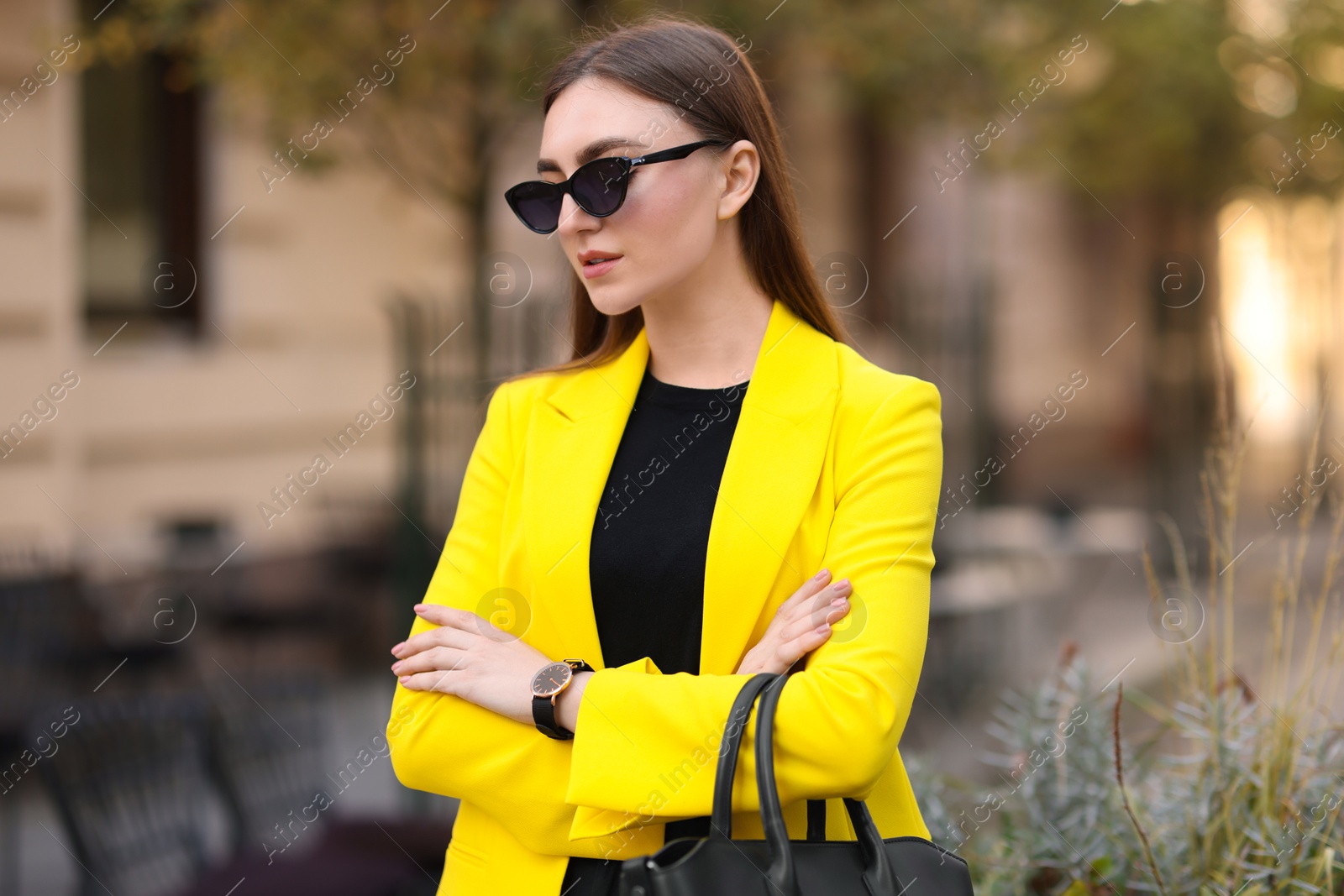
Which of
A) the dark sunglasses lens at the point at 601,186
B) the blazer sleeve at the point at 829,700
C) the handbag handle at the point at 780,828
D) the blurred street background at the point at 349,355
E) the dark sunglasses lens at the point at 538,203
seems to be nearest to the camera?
the handbag handle at the point at 780,828

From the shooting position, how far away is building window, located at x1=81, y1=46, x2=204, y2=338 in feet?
24.2

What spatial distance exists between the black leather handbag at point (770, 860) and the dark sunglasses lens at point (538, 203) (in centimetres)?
74

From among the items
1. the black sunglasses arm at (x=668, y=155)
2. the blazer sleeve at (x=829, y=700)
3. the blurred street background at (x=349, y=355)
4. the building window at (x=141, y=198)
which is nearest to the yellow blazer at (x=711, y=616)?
the blazer sleeve at (x=829, y=700)

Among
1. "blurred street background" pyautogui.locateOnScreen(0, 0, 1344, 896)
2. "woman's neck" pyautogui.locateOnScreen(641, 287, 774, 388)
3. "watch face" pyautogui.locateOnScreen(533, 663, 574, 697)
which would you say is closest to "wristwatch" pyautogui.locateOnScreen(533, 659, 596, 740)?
"watch face" pyautogui.locateOnScreen(533, 663, 574, 697)

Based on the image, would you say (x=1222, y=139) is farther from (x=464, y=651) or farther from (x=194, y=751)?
(x=464, y=651)

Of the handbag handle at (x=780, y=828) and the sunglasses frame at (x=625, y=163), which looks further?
the sunglasses frame at (x=625, y=163)

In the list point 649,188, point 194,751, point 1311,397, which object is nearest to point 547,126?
point 649,188

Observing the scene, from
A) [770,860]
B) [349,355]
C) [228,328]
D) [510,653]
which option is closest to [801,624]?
[770,860]

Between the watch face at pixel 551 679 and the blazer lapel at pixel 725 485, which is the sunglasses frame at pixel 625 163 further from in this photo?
the watch face at pixel 551 679

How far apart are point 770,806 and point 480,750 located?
1.64 feet

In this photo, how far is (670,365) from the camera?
78.4 inches

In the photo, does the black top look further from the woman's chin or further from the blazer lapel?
the woman's chin

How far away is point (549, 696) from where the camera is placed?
1732 mm

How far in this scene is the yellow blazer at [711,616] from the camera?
1.63 m
